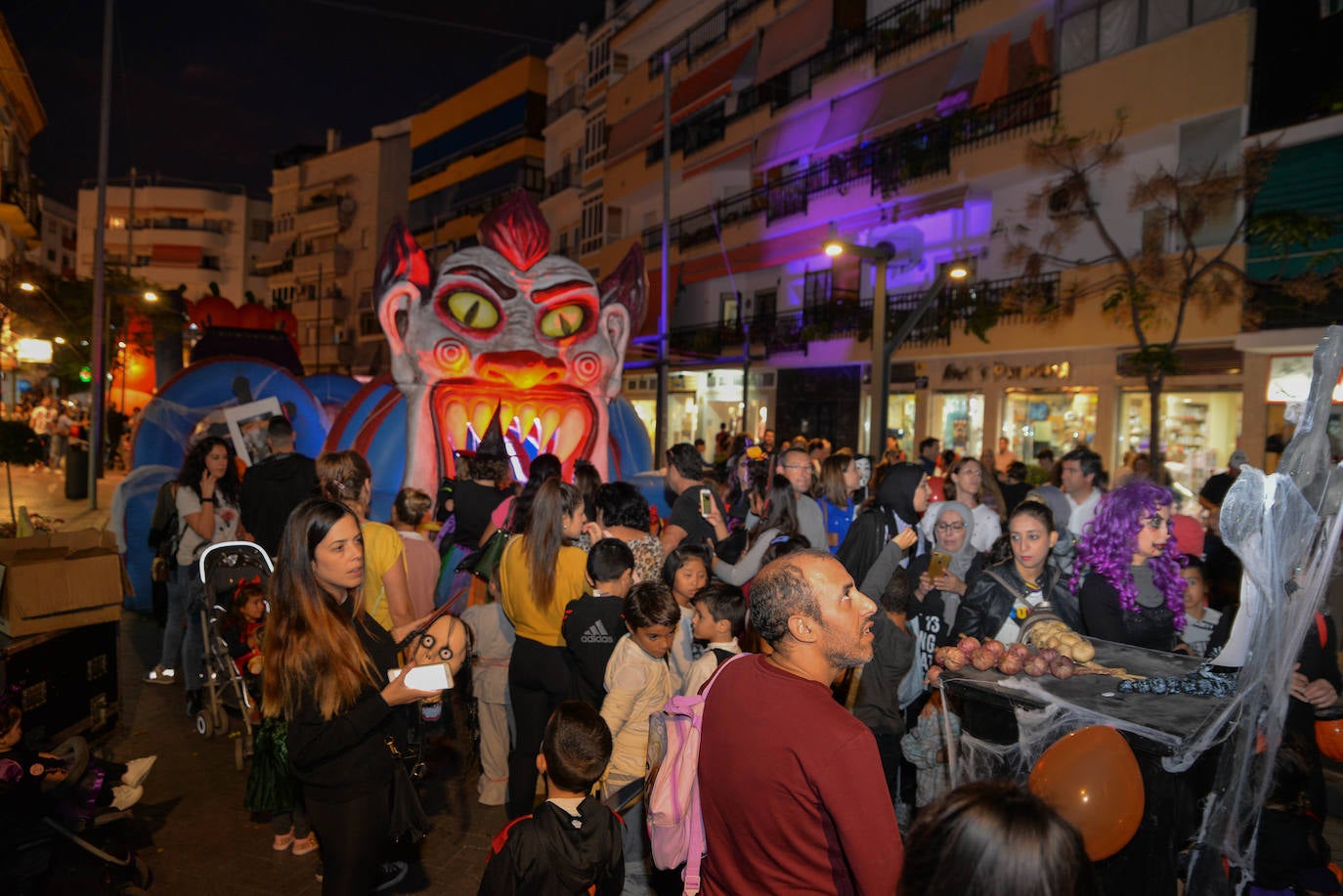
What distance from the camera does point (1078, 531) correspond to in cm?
605

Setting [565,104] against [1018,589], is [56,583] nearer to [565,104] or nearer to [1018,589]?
[1018,589]

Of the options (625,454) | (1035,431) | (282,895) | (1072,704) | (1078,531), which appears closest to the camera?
(1072,704)

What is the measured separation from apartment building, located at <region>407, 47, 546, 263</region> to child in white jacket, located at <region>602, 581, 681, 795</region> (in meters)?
36.7

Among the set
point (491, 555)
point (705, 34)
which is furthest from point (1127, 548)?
point (705, 34)

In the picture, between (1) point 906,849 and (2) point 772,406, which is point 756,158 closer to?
(2) point 772,406

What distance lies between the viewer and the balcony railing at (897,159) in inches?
688

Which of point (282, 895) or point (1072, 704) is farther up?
point (1072, 704)

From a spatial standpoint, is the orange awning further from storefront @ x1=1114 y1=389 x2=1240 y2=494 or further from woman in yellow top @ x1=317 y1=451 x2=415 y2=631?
woman in yellow top @ x1=317 y1=451 x2=415 y2=631

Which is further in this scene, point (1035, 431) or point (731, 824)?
point (1035, 431)

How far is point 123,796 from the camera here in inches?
154

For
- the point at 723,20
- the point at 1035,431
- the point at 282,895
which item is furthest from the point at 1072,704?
the point at 723,20

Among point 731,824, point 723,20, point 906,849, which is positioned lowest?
point 731,824

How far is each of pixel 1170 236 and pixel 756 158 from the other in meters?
13.2

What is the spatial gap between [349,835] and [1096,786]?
87.1 inches
